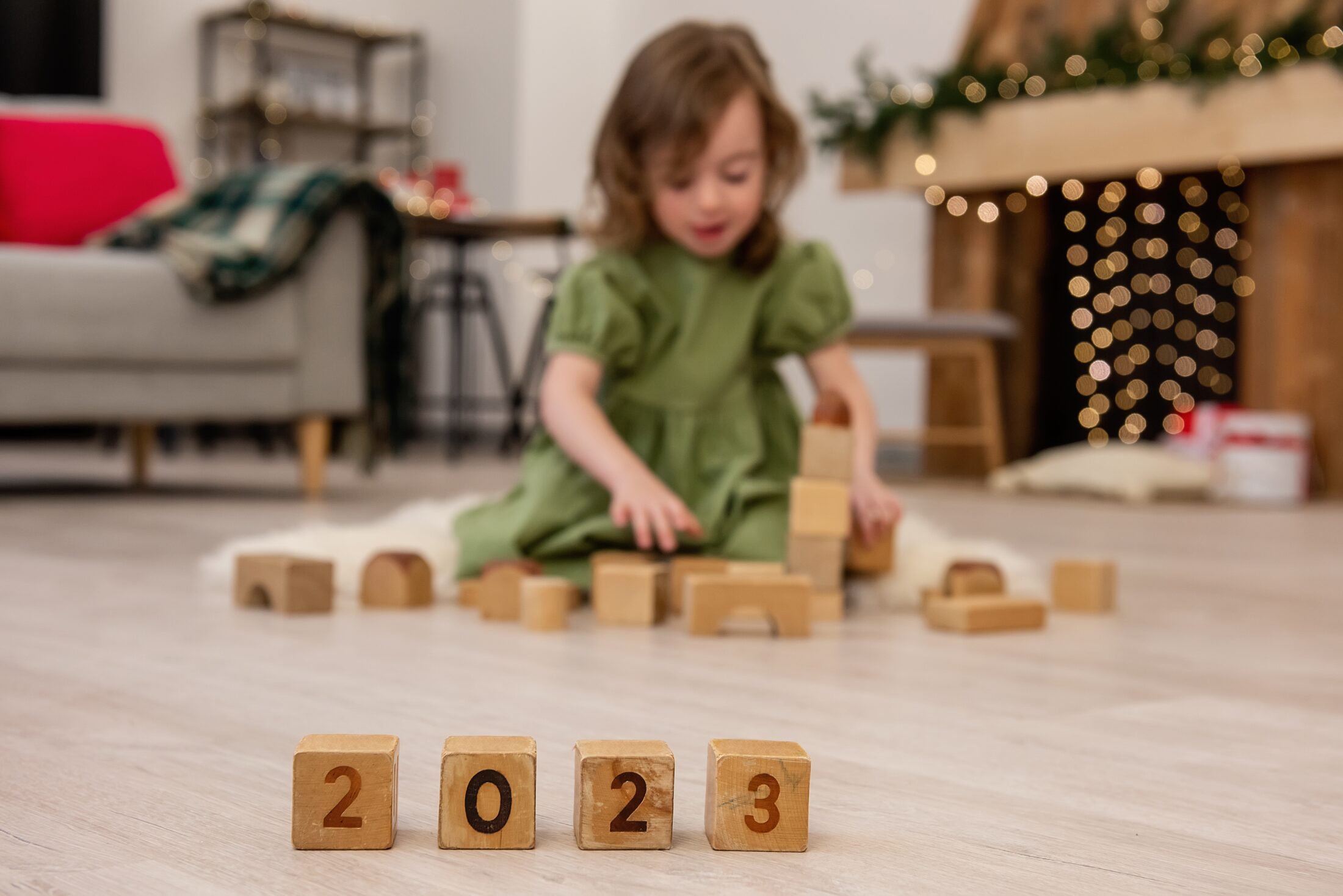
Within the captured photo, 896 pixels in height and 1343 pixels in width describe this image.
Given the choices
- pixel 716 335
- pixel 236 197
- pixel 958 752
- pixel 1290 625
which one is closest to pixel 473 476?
pixel 236 197

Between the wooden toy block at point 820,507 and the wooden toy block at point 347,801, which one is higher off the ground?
the wooden toy block at point 820,507

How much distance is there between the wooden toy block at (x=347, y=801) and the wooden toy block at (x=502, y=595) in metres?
0.65

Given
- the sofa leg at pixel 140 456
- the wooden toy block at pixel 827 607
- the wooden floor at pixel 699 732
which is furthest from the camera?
the sofa leg at pixel 140 456

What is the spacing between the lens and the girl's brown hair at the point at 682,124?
1424 millimetres

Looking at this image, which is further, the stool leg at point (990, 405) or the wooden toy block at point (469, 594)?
the stool leg at point (990, 405)

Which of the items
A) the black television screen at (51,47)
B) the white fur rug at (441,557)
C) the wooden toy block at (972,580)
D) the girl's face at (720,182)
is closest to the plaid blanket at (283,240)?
the white fur rug at (441,557)

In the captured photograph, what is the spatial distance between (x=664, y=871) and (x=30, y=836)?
0.25 metres

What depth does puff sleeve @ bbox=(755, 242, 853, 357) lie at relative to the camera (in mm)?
1547

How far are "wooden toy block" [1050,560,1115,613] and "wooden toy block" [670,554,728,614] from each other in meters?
0.34

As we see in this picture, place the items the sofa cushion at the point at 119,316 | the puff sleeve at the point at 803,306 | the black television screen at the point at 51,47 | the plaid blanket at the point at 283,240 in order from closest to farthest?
the puff sleeve at the point at 803,306, the sofa cushion at the point at 119,316, the plaid blanket at the point at 283,240, the black television screen at the point at 51,47

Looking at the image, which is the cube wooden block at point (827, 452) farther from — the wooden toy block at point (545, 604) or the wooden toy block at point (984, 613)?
the wooden toy block at point (545, 604)

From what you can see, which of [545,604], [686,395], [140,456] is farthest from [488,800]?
[140,456]

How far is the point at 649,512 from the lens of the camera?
1268mm

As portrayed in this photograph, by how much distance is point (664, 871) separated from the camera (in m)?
0.55
